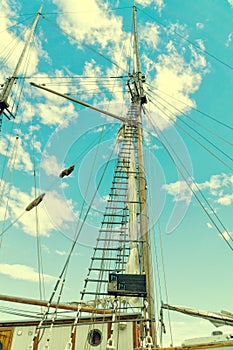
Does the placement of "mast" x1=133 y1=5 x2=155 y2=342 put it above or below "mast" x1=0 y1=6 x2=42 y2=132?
below

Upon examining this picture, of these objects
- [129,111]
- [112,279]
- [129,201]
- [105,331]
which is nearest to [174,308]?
[105,331]

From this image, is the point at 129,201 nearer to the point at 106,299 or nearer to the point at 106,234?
the point at 106,234

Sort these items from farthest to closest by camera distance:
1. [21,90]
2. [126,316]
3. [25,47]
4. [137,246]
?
[25,47]
[21,90]
[137,246]
[126,316]

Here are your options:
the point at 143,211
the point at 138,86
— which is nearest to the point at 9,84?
the point at 138,86

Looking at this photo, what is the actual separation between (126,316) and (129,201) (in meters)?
5.22

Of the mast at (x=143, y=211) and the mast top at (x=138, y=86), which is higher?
the mast top at (x=138, y=86)

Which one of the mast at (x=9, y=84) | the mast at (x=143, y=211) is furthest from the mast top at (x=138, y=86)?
the mast at (x=9, y=84)

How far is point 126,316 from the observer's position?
863cm

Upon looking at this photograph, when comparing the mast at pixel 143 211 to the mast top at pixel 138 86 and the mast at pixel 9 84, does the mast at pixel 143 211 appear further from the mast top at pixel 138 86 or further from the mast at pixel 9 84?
the mast at pixel 9 84

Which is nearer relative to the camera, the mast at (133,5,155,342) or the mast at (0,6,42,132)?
the mast at (133,5,155,342)

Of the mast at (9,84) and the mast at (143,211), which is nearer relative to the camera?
the mast at (143,211)

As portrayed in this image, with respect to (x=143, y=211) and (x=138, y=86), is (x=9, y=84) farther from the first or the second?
(x=143, y=211)

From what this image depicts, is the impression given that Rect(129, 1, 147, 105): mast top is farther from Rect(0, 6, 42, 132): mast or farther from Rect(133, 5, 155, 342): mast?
Rect(0, 6, 42, 132): mast

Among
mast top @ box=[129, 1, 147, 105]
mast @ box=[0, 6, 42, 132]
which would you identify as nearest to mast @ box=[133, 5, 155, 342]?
mast top @ box=[129, 1, 147, 105]
